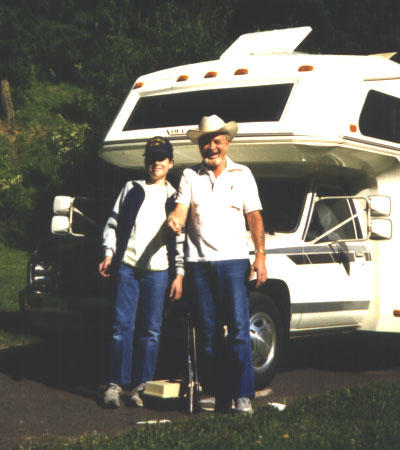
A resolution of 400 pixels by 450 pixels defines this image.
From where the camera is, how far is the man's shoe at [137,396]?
6.63m

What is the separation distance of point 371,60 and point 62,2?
2917 cm

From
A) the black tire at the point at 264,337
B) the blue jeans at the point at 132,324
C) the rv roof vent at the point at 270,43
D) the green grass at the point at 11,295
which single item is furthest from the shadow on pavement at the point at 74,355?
the rv roof vent at the point at 270,43

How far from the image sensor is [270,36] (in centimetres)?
915

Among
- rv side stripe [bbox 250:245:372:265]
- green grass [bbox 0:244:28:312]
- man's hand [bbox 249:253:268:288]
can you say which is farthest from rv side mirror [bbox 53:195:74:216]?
green grass [bbox 0:244:28:312]

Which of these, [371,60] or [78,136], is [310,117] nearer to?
[371,60]

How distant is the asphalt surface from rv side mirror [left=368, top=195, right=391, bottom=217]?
1610mm

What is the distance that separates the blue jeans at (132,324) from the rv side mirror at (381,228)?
2184mm

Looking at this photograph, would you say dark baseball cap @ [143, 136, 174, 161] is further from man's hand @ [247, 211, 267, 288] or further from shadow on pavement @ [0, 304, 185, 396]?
shadow on pavement @ [0, 304, 185, 396]

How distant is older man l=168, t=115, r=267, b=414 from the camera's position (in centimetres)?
612

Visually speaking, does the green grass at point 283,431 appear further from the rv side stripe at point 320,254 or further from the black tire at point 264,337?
the rv side stripe at point 320,254

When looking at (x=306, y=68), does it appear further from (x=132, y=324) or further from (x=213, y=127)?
(x=132, y=324)

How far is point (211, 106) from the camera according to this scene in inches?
323

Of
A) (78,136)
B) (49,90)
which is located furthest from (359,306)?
(49,90)

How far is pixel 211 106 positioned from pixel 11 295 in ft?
25.3
